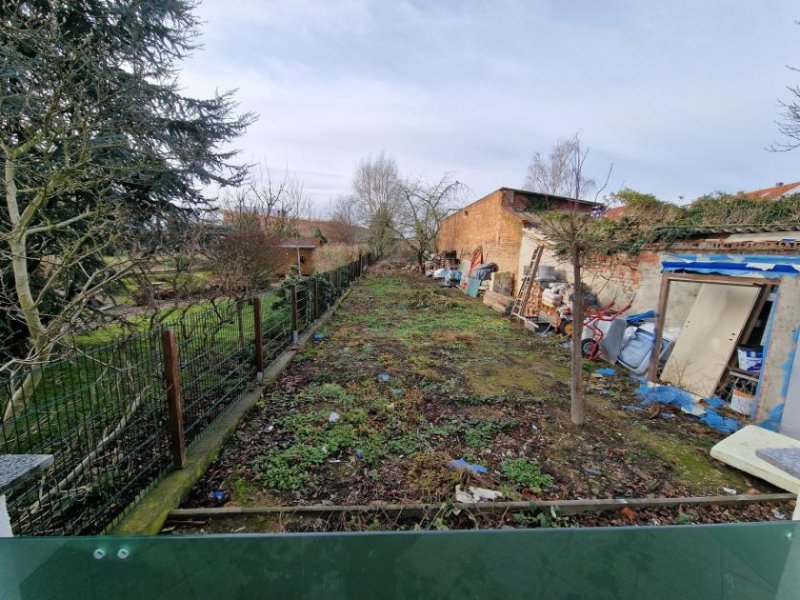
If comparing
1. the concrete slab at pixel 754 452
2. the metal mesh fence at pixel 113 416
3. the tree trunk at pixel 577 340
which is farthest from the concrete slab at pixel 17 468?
the concrete slab at pixel 754 452

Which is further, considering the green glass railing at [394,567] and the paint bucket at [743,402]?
the paint bucket at [743,402]

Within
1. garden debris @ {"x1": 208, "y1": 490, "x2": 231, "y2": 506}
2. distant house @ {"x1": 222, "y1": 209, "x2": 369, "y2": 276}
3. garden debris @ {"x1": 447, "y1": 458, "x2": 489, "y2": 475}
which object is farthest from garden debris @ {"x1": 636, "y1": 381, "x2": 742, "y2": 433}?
distant house @ {"x1": 222, "y1": 209, "x2": 369, "y2": 276}

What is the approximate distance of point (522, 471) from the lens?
129 inches

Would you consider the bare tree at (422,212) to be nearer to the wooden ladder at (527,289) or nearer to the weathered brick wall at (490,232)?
the weathered brick wall at (490,232)

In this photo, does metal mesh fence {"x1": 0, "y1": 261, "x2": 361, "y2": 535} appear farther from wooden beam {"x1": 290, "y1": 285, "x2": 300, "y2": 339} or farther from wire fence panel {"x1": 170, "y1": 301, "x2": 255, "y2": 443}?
wooden beam {"x1": 290, "y1": 285, "x2": 300, "y2": 339}

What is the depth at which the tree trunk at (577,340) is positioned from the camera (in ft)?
13.0

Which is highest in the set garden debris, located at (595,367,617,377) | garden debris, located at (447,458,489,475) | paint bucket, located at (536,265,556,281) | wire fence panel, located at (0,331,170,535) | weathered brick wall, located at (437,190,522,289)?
weathered brick wall, located at (437,190,522,289)

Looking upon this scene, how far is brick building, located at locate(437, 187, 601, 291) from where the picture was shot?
44.7 ft

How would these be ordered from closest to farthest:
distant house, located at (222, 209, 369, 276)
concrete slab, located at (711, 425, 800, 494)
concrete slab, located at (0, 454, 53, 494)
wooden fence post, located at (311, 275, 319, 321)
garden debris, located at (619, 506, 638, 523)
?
concrete slab, located at (0, 454, 53, 494)
garden debris, located at (619, 506, 638, 523)
concrete slab, located at (711, 425, 800, 494)
wooden fence post, located at (311, 275, 319, 321)
distant house, located at (222, 209, 369, 276)

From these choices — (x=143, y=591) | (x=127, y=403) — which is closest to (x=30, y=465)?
(x=143, y=591)

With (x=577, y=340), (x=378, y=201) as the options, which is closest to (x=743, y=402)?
(x=577, y=340)

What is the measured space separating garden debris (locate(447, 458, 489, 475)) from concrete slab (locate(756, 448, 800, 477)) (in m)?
1.96

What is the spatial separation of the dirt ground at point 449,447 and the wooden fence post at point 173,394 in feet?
1.15

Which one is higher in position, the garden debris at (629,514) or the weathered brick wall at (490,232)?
the weathered brick wall at (490,232)
